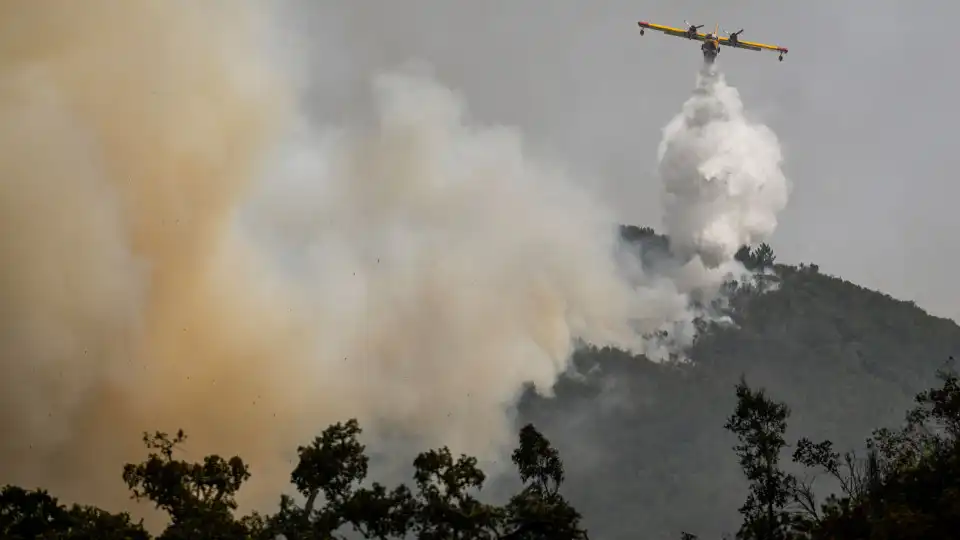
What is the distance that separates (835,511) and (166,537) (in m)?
35.7

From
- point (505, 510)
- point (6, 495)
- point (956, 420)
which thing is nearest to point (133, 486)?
point (6, 495)

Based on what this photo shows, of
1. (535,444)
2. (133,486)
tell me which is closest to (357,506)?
(133,486)

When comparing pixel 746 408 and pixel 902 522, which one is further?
pixel 746 408

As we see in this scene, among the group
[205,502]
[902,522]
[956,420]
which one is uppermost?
[956,420]

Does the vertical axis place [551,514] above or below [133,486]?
below

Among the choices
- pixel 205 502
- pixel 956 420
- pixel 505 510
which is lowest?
pixel 505 510

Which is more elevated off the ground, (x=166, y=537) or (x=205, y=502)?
(x=205, y=502)

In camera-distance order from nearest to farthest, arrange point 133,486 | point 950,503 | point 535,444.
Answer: point 950,503 → point 133,486 → point 535,444

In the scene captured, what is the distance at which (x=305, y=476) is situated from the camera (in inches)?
2186

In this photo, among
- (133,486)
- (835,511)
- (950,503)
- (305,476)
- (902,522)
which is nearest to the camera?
(902,522)

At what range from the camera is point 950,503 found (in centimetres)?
4650

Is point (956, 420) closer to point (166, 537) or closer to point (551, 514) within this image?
point (551, 514)

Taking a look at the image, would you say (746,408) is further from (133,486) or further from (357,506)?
(133,486)

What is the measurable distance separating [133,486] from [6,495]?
384 inches
